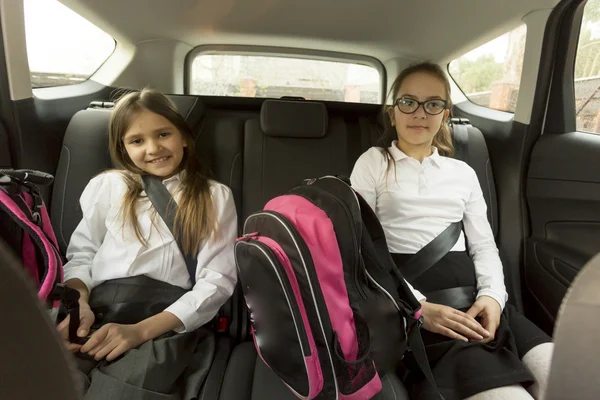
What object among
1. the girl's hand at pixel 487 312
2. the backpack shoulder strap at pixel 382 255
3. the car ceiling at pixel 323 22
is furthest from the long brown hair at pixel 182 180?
the girl's hand at pixel 487 312

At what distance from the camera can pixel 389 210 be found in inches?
49.0

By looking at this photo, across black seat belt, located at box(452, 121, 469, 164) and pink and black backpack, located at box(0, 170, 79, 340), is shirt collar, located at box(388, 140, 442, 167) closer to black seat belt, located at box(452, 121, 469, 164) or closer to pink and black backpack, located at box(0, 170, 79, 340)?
black seat belt, located at box(452, 121, 469, 164)

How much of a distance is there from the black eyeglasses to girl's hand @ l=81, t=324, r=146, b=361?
0.99m

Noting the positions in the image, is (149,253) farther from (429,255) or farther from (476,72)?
(476,72)

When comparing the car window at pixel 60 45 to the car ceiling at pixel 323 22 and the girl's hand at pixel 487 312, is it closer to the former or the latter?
the car ceiling at pixel 323 22

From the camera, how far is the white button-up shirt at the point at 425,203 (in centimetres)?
123

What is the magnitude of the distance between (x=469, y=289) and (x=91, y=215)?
3.75ft

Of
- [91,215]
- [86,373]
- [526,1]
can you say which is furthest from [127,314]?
[526,1]

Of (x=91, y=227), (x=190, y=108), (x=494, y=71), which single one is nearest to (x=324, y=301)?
(x=91, y=227)

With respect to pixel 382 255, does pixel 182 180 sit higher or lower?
higher

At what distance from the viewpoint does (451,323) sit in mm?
1026

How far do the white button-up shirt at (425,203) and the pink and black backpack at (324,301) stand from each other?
1.00 feet

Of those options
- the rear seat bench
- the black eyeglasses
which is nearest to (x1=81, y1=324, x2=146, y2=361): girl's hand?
the rear seat bench

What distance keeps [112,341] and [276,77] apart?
4.94 feet
